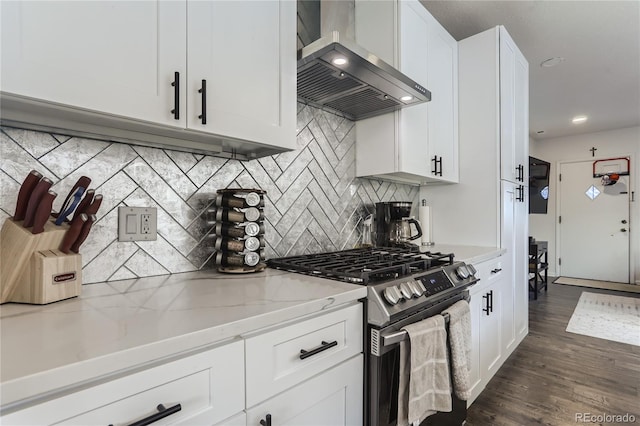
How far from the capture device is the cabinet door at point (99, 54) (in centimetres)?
76

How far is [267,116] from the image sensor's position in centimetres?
126

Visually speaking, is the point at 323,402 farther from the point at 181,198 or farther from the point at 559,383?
the point at 559,383

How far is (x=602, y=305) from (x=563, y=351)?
6.59ft

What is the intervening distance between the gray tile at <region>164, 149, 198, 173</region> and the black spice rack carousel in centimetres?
17

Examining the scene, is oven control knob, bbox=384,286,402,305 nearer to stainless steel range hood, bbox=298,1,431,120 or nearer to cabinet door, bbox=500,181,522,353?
stainless steel range hood, bbox=298,1,431,120

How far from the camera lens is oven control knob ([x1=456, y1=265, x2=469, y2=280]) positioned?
61.0 inches

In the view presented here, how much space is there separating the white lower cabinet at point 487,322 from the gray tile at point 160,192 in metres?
1.57

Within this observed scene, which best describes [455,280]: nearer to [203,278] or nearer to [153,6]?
[203,278]

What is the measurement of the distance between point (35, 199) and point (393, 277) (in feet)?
3.80

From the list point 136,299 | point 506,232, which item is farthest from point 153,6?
point 506,232

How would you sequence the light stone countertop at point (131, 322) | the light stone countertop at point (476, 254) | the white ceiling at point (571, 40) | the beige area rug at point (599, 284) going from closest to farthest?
the light stone countertop at point (131, 322) < the light stone countertop at point (476, 254) < the white ceiling at point (571, 40) < the beige area rug at point (599, 284)

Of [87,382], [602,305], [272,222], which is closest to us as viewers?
[87,382]

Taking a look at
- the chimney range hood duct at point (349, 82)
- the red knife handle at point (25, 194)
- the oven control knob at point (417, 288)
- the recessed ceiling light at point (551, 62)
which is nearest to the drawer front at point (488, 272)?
the oven control knob at point (417, 288)

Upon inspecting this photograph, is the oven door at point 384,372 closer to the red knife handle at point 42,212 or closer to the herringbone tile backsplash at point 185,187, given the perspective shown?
the herringbone tile backsplash at point 185,187
